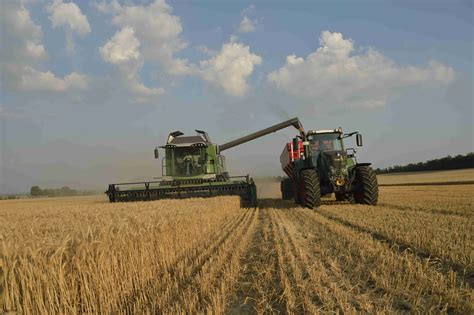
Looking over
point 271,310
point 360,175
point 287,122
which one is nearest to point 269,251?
point 271,310

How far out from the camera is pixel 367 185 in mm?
13133

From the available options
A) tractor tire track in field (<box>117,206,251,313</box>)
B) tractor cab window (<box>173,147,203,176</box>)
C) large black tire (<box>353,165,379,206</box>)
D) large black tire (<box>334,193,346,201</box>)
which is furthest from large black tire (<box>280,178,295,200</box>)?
tractor tire track in field (<box>117,206,251,313</box>)

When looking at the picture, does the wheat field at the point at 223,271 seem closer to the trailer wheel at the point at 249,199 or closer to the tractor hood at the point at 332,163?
the tractor hood at the point at 332,163

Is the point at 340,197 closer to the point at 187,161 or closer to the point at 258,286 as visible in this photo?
the point at 187,161

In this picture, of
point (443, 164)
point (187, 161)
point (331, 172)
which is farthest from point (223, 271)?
point (443, 164)

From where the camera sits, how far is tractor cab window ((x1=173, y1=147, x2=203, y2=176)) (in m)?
18.2

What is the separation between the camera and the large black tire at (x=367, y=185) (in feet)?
43.1

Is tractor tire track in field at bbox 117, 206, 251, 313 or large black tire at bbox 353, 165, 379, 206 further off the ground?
large black tire at bbox 353, 165, 379, 206

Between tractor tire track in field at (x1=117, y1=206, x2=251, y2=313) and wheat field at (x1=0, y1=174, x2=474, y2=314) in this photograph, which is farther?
tractor tire track in field at (x1=117, y1=206, x2=251, y2=313)

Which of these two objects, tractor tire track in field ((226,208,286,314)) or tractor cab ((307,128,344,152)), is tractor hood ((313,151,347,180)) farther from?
tractor tire track in field ((226,208,286,314))

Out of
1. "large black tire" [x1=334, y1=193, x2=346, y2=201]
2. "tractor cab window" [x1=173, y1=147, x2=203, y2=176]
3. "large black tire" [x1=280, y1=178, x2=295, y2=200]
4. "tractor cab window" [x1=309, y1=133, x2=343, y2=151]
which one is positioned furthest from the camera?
"large black tire" [x1=280, y1=178, x2=295, y2=200]

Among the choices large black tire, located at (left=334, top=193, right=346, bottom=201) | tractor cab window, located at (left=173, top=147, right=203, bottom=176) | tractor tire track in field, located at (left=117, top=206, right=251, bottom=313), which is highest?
tractor cab window, located at (left=173, top=147, right=203, bottom=176)

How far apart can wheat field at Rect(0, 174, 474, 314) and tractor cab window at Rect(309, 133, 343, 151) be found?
24.1 ft

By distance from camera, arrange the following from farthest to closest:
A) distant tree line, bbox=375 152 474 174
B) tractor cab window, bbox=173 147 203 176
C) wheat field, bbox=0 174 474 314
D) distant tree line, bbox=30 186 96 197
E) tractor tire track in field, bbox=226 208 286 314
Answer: distant tree line, bbox=30 186 96 197 < distant tree line, bbox=375 152 474 174 < tractor cab window, bbox=173 147 203 176 < tractor tire track in field, bbox=226 208 286 314 < wheat field, bbox=0 174 474 314
